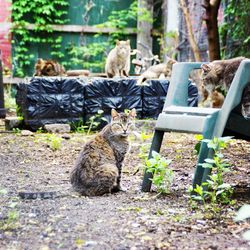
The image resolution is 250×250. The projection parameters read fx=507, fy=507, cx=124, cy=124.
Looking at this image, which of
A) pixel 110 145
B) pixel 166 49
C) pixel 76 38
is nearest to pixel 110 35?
pixel 76 38

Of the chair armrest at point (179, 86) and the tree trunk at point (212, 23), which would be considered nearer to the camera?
the chair armrest at point (179, 86)

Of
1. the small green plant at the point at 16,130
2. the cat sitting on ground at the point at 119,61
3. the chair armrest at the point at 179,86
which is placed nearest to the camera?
the chair armrest at the point at 179,86

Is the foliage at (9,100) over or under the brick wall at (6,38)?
under

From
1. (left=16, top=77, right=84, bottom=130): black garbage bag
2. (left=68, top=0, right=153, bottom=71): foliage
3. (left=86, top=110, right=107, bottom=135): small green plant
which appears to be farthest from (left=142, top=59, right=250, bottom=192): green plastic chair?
(left=68, top=0, right=153, bottom=71): foliage

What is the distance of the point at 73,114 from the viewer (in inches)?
320

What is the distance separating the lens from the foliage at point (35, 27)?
1252cm

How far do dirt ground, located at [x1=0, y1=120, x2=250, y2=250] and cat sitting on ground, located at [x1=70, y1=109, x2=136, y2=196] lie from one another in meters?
0.09

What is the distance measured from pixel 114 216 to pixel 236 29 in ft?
22.3

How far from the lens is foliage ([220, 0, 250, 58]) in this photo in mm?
8852

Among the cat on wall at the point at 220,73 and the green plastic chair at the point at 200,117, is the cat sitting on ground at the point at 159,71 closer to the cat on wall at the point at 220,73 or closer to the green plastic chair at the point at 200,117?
the cat on wall at the point at 220,73

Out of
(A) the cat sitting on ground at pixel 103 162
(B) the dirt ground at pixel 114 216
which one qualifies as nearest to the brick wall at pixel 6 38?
A: (B) the dirt ground at pixel 114 216

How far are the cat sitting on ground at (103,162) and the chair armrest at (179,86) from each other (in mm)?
444

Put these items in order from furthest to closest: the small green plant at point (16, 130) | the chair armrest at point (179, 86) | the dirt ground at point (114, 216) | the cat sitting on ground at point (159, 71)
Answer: the cat sitting on ground at point (159, 71) → the small green plant at point (16, 130) → the chair armrest at point (179, 86) → the dirt ground at point (114, 216)

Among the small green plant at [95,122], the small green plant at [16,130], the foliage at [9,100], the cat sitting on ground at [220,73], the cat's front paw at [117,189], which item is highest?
the cat sitting on ground at [220,73]
